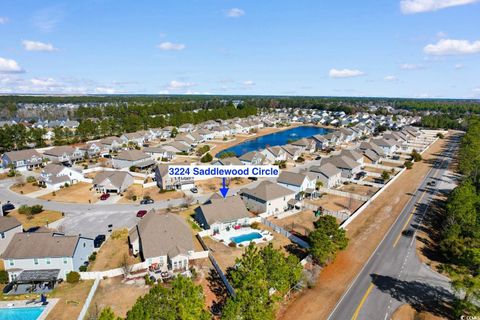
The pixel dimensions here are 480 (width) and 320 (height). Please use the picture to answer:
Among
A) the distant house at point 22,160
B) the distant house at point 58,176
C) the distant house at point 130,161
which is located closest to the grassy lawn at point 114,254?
the distant house at point 58,176

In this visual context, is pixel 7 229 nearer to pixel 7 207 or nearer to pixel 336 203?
pixel 7 207

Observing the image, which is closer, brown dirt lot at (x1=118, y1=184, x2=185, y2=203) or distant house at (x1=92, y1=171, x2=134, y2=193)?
brown dirt lot at (x1=118, y1=184, x2=185, y2=203)

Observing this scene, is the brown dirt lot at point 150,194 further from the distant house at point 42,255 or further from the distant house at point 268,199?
the distant house at point 42,255

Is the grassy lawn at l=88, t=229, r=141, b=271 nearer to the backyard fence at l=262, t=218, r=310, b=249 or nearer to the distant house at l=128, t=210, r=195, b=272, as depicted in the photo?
the distant house at l=128, t=210, r=195, b=272

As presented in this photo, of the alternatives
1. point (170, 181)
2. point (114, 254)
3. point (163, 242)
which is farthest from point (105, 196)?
point (163, 242)

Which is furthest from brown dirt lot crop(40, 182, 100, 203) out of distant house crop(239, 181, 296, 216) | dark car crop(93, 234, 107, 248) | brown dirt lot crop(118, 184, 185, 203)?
distant house crop(239, 181, 296, 216)

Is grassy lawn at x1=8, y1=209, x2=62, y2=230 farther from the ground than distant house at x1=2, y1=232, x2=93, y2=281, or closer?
closer

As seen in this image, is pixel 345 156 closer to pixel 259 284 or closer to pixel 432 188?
pixel 432 188
